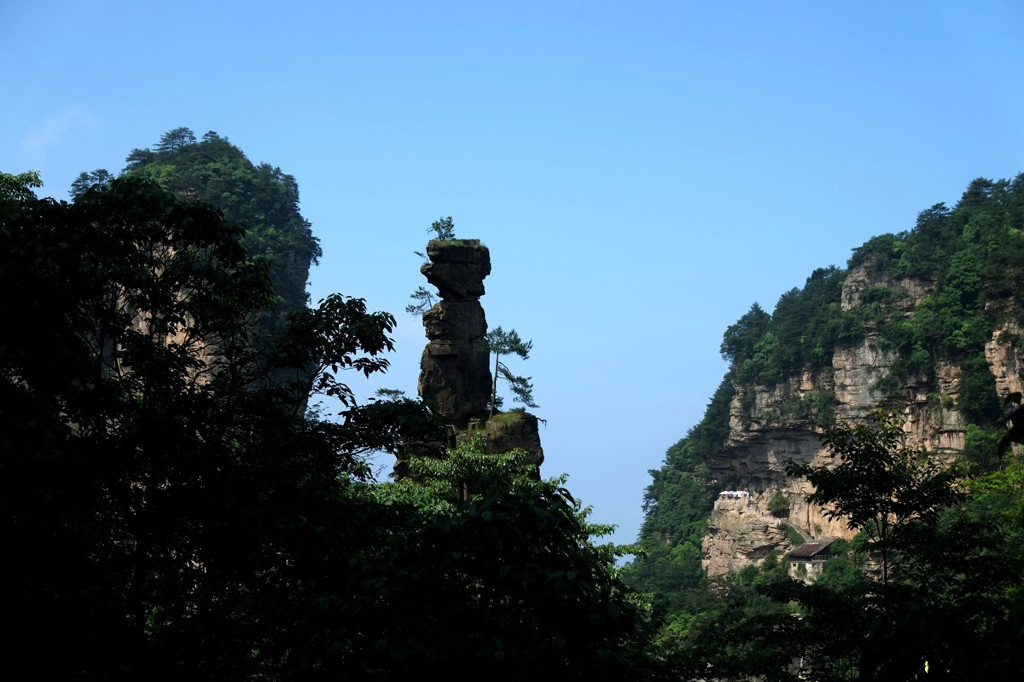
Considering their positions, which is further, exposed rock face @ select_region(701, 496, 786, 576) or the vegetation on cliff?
exposed rock face @ select_region(701, 496, 786, 576)

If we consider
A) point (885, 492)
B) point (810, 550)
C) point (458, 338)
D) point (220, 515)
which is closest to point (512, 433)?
point (458, 338)

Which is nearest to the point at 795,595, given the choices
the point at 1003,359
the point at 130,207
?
the point at 130,207

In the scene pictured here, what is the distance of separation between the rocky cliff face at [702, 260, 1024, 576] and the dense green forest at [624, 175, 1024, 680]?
760mm

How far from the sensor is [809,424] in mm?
85000

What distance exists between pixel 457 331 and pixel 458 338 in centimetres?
25

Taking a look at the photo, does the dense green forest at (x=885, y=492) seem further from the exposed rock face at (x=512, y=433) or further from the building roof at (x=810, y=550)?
the exposed rock face at (x=512, y=433)

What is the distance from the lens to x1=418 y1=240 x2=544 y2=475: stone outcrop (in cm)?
3622

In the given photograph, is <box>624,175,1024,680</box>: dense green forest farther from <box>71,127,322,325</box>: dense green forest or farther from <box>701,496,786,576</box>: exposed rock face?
<box>71,127,322,325</box>: dense green forest

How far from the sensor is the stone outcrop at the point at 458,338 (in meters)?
36.2

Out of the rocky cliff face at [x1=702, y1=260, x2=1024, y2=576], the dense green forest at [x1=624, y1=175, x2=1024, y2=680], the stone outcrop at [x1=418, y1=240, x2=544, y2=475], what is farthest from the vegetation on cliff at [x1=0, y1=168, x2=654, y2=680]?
the rocky cliff face at [x1=702, y1=260, x2=1024, y2=576]

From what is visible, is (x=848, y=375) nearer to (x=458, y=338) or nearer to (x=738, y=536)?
(x=738, y=536)

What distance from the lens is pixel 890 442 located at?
52.9ft

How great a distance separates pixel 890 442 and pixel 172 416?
10.9 m

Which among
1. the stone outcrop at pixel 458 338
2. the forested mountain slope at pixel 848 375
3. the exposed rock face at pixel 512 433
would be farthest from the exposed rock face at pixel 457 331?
the forested mountain slope at pixel 848 375
